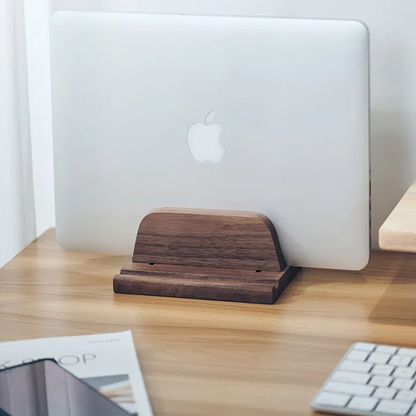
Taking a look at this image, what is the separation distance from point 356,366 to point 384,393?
0.22 feet

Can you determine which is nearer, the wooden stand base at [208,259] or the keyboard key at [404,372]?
the keyboard key at [404,372]

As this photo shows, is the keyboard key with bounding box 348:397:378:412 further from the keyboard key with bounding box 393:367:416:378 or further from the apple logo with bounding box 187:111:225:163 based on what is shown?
the apple logo with bounding box 187:111:225:163

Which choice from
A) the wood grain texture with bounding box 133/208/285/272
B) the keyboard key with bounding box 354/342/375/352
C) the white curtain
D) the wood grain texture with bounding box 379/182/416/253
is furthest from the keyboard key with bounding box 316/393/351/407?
the white curtain

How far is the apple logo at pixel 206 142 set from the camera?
1123 mm

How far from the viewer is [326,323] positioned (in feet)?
3.38

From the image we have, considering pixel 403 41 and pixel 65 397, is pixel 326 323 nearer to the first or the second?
pixel 65 397

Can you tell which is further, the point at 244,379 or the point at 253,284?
the point at 253,284

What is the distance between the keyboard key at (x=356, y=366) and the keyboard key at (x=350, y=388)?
1.3 inches

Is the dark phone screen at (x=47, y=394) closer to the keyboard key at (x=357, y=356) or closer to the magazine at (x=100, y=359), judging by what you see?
the magazine at (x=100, y=359)

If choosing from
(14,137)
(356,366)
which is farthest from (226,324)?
(14,137)

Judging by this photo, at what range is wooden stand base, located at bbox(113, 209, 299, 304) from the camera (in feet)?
3.61

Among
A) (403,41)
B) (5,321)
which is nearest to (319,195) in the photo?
(403,41)

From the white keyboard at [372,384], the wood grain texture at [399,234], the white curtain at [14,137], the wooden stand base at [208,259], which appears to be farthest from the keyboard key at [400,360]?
the white curtain at [14,137]

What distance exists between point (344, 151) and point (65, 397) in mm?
497
